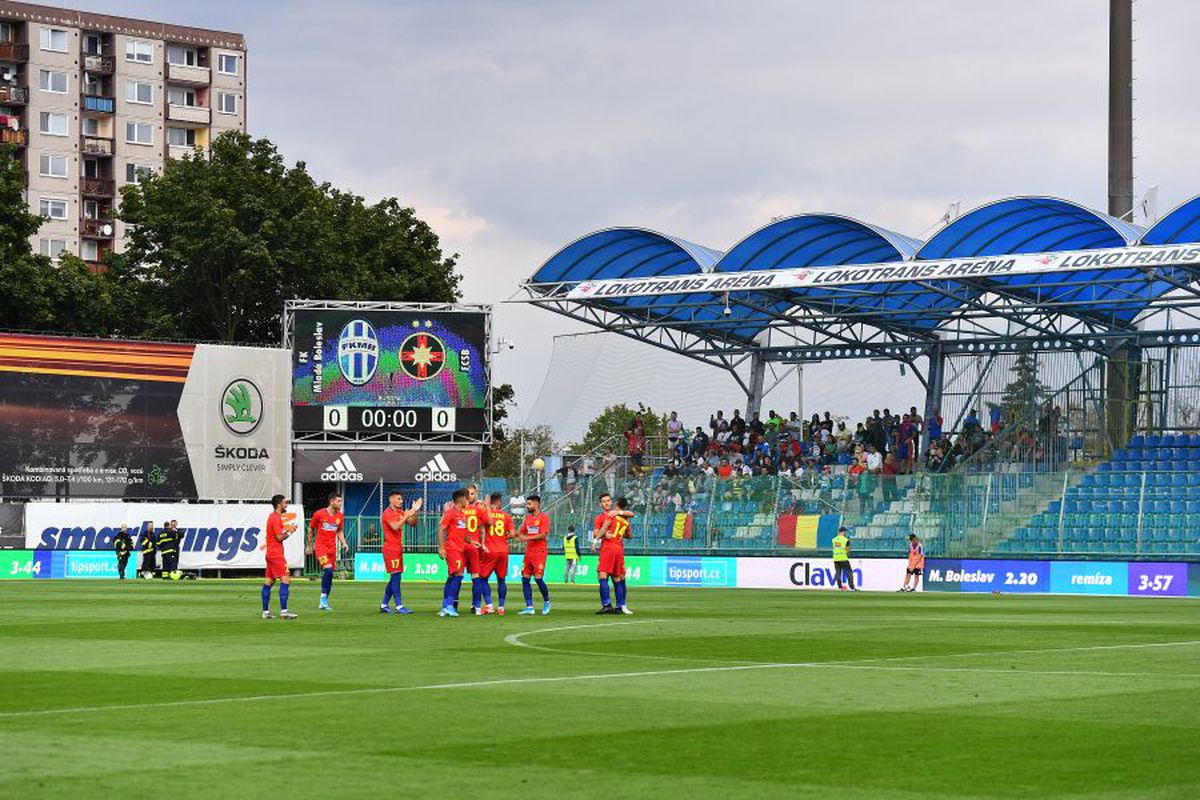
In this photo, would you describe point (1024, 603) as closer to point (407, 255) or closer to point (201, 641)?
point (201, 641)

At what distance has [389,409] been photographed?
6047 cm

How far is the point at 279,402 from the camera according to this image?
59.5 metres

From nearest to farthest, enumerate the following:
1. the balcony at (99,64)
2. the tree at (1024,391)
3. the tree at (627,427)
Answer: the tree at (1024,391) < the tree at (627,427) < the balcony at (99,64)

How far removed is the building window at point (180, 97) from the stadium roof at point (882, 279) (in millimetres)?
63954

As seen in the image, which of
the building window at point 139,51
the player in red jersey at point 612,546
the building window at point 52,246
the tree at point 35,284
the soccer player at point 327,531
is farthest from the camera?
the building window at point 139,51

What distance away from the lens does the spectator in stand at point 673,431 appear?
6106 cm

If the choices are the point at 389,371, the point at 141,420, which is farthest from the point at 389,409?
the point at 141,420

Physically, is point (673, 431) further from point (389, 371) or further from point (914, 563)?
point (914, 563)

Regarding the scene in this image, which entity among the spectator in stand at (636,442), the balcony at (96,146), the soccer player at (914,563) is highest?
the balcony at (96,146)

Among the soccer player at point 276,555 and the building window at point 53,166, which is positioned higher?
the building window at point 53,166

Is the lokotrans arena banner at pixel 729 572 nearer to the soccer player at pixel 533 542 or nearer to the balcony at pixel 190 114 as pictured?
the soccer player at pixel 533 542

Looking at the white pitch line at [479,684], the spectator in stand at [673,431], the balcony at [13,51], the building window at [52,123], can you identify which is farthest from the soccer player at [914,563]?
the building window at [52,123]

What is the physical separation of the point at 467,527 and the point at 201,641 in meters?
6.35

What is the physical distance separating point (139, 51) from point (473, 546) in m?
91.3
